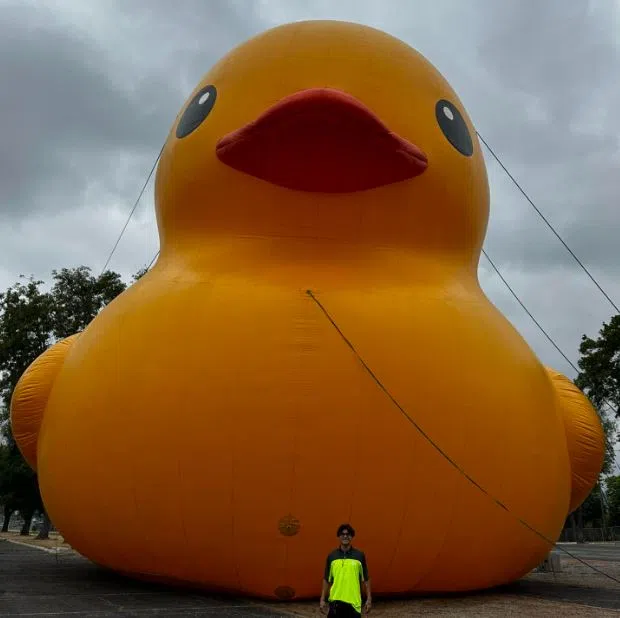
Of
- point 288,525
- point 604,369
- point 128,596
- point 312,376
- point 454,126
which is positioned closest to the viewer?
point 288,525

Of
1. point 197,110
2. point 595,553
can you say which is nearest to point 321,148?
point 197,110

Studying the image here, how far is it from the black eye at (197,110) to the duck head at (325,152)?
0.7 inches

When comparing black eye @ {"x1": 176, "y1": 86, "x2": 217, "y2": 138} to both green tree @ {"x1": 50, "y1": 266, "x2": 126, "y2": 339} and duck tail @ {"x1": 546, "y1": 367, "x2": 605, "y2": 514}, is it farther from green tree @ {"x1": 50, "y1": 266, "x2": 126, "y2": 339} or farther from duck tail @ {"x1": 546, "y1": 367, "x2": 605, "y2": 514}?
green tree @ {"x1": 50, "y1": 266, "x2": 126, "y2": 339}

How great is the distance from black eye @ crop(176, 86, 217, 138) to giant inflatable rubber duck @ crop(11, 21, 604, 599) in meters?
0.05

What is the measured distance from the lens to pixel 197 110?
897cm

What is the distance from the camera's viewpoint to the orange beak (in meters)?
7.38

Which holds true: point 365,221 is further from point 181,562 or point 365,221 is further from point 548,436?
point 181,562

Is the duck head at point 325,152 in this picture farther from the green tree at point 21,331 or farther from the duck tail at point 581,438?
the green tree at point 21,331

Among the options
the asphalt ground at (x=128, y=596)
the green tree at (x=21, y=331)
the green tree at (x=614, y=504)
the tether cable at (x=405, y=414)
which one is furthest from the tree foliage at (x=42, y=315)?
the green tree at (x=614, y=504)

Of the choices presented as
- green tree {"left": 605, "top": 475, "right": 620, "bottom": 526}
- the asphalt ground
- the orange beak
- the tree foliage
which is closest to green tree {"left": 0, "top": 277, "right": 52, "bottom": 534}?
the tree foliage

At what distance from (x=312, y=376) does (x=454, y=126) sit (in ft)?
12.4

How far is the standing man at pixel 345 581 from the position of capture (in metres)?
4.78

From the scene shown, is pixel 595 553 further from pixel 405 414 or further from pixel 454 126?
pixel 405 414

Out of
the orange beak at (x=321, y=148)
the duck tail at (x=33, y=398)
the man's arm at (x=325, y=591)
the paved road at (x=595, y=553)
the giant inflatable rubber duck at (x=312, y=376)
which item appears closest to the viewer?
the man's arm at (x=325, y=591)
